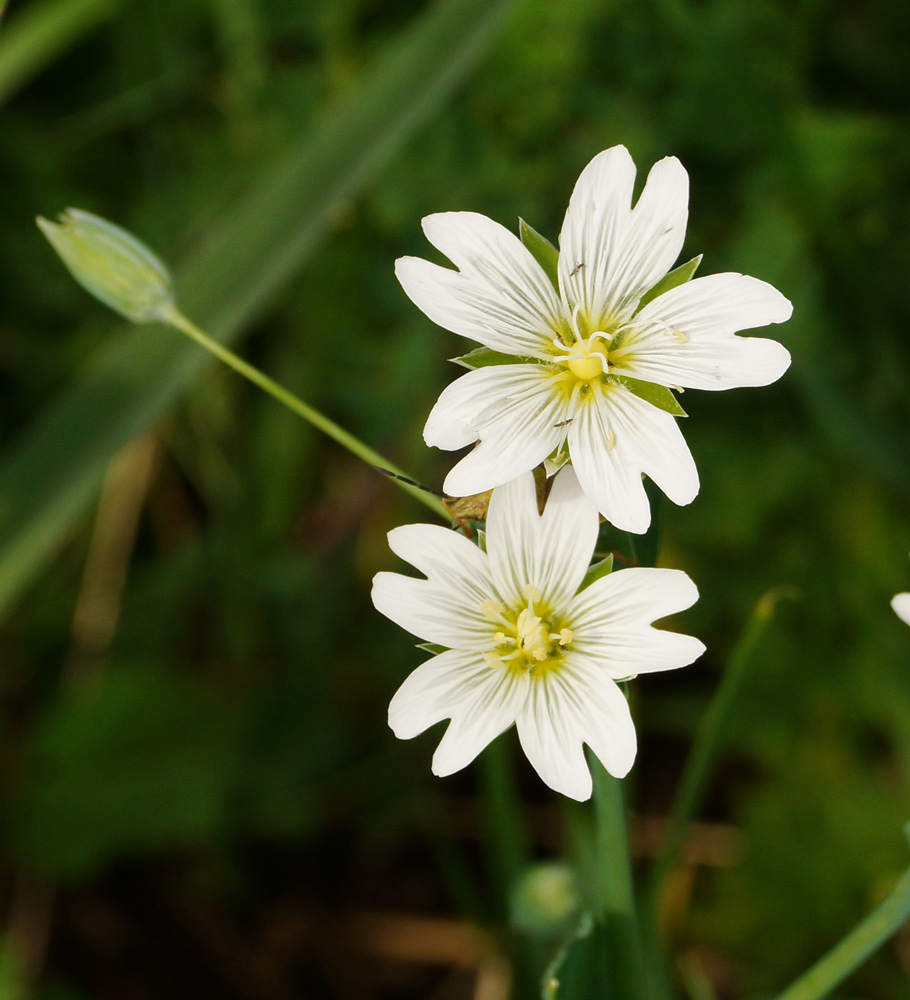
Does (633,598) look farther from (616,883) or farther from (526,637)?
(616,883)

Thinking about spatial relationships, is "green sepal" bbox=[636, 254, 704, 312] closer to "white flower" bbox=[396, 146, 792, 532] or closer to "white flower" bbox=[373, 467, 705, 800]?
"white flower" bbox=[396, 146, 792, 532]

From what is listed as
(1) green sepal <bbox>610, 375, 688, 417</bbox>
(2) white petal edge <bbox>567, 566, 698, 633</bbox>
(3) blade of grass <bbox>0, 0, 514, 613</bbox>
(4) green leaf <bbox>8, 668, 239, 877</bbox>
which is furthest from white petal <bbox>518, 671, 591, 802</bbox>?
(4) green leaf <bbox>8, 668, 239, 877</bbox>

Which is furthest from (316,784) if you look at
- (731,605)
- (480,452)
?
(480,452)

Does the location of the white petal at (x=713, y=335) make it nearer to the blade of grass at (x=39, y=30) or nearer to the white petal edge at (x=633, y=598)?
the white petal edge at (x=633, y=598)

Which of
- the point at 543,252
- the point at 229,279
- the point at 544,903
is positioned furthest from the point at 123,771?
the point at 543,252

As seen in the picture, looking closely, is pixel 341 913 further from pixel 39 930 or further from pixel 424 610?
pixel 424 610
